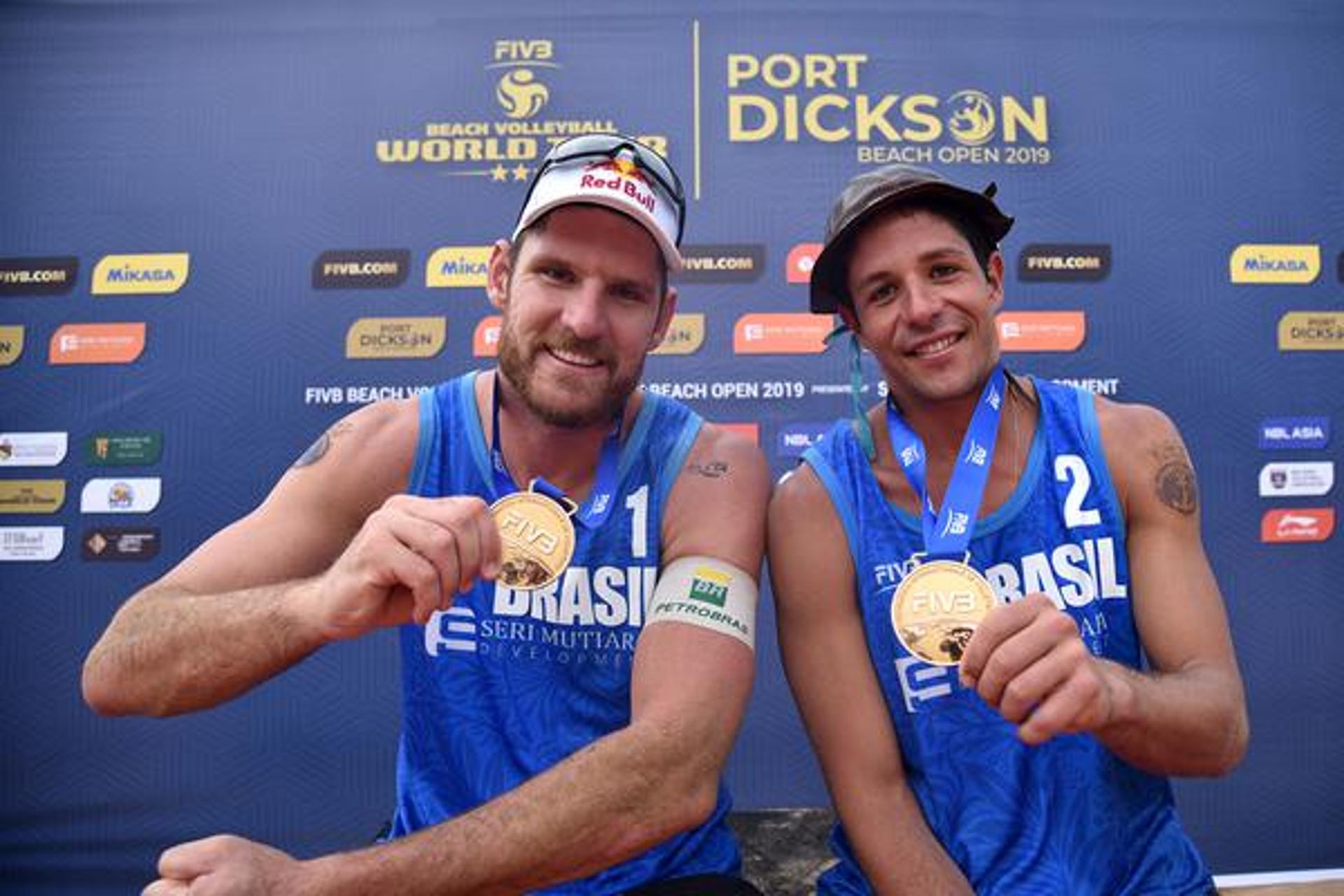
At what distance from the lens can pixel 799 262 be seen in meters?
2.76

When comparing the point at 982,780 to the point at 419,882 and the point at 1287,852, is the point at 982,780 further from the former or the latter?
the point at 1287,852

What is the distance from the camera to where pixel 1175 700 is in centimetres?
104

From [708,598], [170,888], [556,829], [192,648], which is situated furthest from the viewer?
[708,598]

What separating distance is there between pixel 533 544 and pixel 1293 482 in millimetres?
2829

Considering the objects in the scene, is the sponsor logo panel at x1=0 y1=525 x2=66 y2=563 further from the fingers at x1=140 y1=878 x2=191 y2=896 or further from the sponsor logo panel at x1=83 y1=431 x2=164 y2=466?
the fingers at x1=140 y1=878 x2=191 y2=896

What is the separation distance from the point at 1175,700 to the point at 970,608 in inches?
11.7

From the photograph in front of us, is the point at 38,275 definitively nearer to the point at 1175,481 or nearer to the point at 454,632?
the point at 454,632

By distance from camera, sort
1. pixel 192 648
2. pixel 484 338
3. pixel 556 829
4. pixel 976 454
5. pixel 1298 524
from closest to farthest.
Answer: pixel 556 829 < pixel 192 648 < pixel 976 454 < pixel 1298 524 < pixel 484 338

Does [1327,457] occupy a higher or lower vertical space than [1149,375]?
lower

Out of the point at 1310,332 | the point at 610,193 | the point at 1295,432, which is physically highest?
the point at 1310,332

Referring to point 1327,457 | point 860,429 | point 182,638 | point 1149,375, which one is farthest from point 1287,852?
point 182,638

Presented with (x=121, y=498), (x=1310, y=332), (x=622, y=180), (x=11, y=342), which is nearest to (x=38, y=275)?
(x=11, y=342)

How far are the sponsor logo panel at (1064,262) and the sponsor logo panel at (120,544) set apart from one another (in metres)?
3.21

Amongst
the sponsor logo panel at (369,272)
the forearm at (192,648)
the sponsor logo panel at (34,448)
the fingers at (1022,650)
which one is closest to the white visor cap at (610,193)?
the forearm at (192,648)
